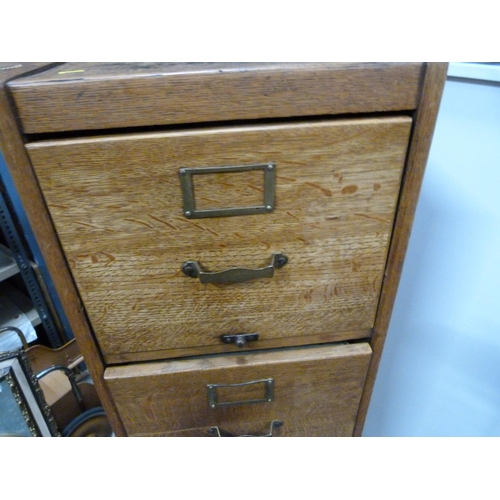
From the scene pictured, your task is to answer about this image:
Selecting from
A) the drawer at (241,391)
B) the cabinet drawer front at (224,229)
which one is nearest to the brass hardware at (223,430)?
the drawer at (241,391)

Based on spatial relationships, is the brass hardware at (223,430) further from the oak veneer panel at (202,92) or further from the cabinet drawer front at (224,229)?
the oak veneer panel at (202,92)

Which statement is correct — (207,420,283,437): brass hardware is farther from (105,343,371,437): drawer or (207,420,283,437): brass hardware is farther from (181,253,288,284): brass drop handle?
(181,253,288,284): brass drop handle

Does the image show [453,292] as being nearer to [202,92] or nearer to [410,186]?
[410,186]

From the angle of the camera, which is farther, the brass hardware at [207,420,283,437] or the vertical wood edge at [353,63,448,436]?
the brass hardware at [207,420,283,437]

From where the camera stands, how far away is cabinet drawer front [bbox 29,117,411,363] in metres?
0.32

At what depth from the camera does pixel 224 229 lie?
0.35 m

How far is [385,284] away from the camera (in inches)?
16.3

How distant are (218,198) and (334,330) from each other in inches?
9.0

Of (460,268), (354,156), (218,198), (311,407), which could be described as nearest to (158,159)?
(218,198)

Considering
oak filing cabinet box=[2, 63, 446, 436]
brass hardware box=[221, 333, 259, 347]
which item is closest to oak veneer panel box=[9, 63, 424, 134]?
oak filing cabinet box=[2, 63, 446, 436]

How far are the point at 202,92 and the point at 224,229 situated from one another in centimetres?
12

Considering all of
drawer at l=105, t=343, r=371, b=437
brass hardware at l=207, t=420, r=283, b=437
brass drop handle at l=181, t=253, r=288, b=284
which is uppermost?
brass drop handle at l=181, t=253, r=288, b=284

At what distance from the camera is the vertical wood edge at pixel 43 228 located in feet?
0.98

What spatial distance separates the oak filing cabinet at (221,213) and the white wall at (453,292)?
0.25 m
